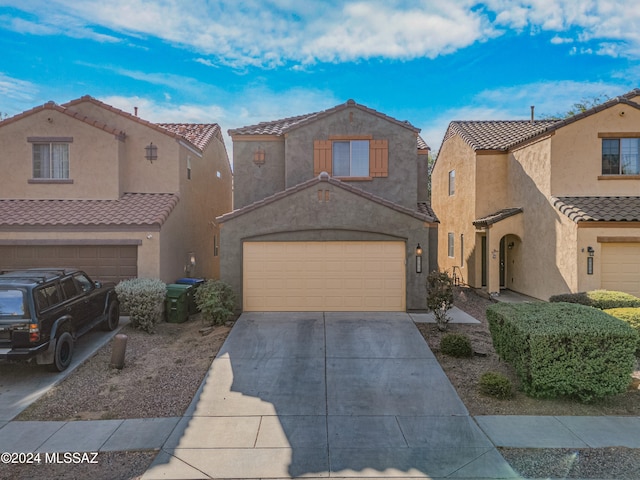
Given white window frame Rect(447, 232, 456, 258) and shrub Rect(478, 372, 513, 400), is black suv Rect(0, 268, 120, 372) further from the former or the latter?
white window frame Rect(447, 232, 456, 258)

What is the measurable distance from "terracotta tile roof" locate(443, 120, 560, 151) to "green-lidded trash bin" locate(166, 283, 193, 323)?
13.4m

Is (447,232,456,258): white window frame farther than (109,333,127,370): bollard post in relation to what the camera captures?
Yes

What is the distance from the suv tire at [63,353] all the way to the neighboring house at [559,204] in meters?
14.2

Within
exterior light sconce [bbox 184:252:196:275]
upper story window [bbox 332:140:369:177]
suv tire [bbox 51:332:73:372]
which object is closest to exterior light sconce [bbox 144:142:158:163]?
exterior light sconce [bbox 184:252:196:275]

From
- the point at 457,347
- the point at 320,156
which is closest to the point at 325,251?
the point at 320,156

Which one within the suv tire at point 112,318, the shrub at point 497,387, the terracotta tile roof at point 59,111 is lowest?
the shrub at point 497,387

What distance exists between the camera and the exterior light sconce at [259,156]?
1465 cm

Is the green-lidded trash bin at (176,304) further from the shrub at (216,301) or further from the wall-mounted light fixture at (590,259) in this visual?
the wall-mounted light fixture at (590,259)

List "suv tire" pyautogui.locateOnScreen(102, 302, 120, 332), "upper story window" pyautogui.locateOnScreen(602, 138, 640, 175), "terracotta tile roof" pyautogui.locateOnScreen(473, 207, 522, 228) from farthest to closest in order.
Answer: "terracotta tile roof" pyautogui.locateOnScreen(473, 207, 522, 228)
"upper story window" pyautogui.locateOnScreen(602, 138, 640, 175)
"suv tire" pyautogui.locateOnScreen(102, 302, 120, 332)

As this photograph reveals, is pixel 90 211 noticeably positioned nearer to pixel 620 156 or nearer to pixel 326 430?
pixel 326 430

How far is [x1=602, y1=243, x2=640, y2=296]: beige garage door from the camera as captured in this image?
41.1ft

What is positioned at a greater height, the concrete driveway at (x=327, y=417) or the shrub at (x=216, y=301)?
the shrub at (x=216, y=301)

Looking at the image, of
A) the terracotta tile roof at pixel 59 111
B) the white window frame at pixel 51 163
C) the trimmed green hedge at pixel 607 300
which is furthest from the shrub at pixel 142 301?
the trimmed green hedge at pixel 607 300

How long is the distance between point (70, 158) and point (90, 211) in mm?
2351
